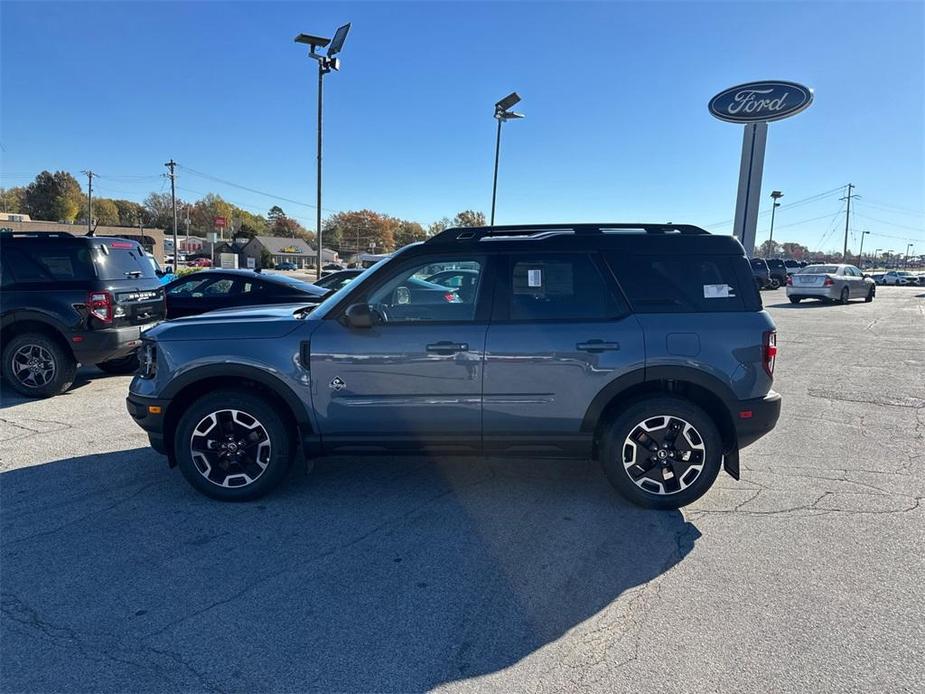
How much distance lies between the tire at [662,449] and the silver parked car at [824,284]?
21237 mm

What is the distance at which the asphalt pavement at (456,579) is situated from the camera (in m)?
2.39

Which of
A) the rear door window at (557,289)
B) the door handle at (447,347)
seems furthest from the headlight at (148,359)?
the rear door window at (557,289)

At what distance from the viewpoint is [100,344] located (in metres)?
6.70

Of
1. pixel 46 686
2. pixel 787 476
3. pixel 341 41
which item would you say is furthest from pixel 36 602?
pixel 341 41

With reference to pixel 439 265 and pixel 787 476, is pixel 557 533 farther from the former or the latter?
pixel 787 476

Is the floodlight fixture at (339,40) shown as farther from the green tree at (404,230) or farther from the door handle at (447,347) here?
the green tree at (404,230)

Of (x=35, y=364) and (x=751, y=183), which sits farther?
(x=751, y=183)

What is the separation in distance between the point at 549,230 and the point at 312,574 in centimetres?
291

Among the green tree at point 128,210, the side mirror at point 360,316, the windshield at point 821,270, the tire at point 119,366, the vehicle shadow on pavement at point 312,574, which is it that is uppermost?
the green tree at point 128,210

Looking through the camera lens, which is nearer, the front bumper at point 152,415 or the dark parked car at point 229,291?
the front bumper at point 152,415

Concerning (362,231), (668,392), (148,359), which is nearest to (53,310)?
(148,359)

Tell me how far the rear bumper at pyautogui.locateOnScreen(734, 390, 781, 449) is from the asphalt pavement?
582 millimetres

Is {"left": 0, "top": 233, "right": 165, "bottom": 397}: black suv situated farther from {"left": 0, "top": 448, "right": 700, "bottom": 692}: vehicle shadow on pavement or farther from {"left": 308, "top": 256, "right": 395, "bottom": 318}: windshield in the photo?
{"left": 308, "top": 256, "right": 395, "bottom": 318}: windshield

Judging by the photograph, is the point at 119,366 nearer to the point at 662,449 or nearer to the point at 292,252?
the point at 662,449
